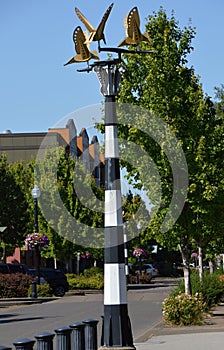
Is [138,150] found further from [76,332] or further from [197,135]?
[76,332]

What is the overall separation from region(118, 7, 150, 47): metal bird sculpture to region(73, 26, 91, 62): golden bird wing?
513 millimetres

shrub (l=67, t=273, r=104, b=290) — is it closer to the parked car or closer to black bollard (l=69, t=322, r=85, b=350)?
the parked car

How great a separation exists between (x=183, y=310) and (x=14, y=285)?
2130cm

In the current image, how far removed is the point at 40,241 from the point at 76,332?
28.9 m

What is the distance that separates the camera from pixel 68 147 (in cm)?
7500

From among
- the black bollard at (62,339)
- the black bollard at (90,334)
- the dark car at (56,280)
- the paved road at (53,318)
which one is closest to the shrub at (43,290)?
the dark car at (56,280)

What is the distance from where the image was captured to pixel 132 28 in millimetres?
11039

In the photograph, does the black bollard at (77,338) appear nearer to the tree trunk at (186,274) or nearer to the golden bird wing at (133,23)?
the golden bird wing at (133,23)

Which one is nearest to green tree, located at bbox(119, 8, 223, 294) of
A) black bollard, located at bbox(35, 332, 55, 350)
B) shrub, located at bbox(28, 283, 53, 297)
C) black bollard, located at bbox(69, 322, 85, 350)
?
black bollard, located at bbox(69, 322, 85, 350)

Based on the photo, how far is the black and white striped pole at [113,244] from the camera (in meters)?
10.6

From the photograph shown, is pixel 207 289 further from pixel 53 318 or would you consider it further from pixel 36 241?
pixel 36 241

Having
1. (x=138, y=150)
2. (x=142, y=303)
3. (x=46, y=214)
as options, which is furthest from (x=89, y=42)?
(x=46, y=214)

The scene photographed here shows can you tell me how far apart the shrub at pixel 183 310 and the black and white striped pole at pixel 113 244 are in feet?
25.6

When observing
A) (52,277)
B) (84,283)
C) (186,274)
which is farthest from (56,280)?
(186,274)
